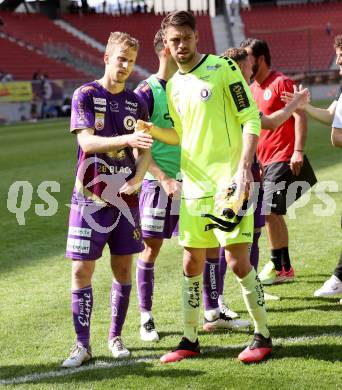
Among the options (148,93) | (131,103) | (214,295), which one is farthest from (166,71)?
(214,295)

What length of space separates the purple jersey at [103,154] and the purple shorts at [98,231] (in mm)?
68

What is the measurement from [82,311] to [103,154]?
99 cm

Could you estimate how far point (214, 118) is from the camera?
173 inches

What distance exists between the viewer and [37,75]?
33.8 meters

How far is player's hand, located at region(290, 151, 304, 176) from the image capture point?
6.52m

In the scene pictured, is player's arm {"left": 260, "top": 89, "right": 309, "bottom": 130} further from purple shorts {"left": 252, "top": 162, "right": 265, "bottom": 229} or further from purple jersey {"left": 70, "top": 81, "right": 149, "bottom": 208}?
purple jersey {"left": 70, "top": 81, "right": 149, "bottom": 208}

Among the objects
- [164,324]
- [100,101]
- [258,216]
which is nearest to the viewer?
[100,101]

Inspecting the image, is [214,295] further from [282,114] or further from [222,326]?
[282,114]

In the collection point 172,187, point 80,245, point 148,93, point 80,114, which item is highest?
point 148,93

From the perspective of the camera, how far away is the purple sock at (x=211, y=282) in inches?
212

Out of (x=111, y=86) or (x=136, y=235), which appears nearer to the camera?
(x=111, y=86)

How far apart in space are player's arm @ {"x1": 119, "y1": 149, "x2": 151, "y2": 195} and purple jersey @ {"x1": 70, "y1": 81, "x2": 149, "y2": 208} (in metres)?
0.04

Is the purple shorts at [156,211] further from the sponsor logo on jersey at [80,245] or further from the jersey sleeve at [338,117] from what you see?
the jersey sleeve at [338,117]

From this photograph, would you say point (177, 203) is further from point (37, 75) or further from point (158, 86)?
point (37, 75)
